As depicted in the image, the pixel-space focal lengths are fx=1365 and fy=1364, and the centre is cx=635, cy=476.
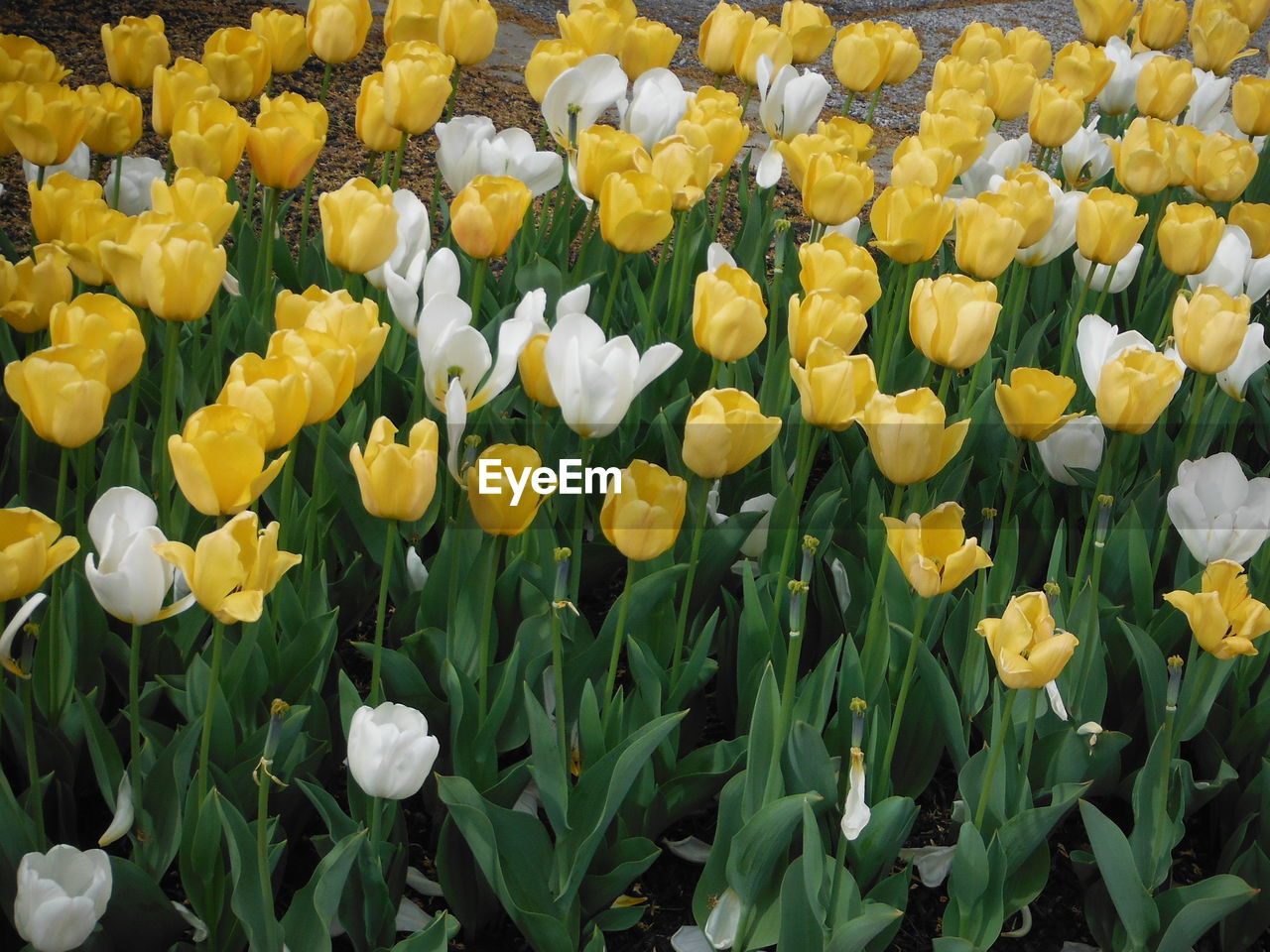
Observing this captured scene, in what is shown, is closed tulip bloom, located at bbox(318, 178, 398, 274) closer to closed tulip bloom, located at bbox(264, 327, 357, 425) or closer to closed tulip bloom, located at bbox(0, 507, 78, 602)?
closed tulip bloom, located at bbox(264, 327, 357, 425)

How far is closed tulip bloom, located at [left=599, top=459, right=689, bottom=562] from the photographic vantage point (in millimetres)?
1426

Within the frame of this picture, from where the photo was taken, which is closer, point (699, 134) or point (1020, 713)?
point (1020, 713)

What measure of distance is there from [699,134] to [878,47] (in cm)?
78

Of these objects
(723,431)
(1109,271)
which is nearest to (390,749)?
(723,431)

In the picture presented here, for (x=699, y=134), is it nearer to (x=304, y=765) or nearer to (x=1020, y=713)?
(x=1020, y=713)

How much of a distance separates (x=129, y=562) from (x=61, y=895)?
0.31 m

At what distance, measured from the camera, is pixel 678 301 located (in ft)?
8.18

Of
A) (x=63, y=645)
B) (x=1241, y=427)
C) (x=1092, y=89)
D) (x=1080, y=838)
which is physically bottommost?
(x=1080, y=838)

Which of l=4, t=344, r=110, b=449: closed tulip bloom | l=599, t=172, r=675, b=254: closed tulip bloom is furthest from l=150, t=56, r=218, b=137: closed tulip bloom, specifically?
l=4, t=344, r=110, b=449: closed tulip bloom

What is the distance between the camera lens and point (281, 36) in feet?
8.30

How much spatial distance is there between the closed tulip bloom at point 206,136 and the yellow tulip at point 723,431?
39.3 inches

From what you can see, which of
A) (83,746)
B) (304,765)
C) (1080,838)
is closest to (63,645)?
(83,746)

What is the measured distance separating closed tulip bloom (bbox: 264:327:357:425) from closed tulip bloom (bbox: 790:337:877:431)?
50 cm

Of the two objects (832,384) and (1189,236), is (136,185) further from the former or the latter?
(1189,236)
